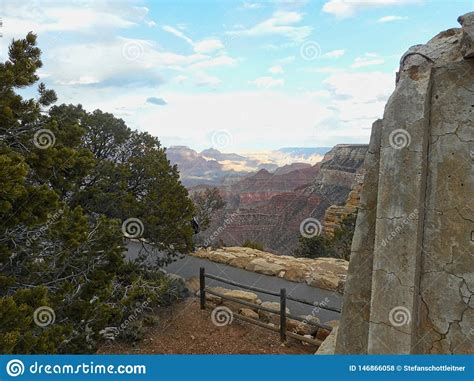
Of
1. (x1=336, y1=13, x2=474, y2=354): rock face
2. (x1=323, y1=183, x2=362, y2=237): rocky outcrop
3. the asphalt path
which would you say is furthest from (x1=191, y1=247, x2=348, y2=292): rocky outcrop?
(x1=323, y1=183, x2=362, y2=237): rocky outcrop

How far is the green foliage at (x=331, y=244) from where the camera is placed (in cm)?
1911

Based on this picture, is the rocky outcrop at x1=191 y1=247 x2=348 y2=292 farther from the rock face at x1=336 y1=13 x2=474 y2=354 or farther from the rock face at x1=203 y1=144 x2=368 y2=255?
the rock face at x1=203 y1=144 x2=368 y2=255

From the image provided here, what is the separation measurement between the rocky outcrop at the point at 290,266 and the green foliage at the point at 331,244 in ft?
12.3

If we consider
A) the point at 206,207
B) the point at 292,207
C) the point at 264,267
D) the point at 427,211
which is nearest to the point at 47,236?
the point at 427,211

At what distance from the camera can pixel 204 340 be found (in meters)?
9.25

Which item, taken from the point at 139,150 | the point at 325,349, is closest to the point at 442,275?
the point at 325,349

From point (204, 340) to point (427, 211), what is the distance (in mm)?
7293

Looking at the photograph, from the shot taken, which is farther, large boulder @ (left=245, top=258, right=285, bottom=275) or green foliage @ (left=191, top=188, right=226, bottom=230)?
green foliage @ (left=191, top=188, right=226, bottom=230)

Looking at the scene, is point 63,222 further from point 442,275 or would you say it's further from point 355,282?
point 442,275

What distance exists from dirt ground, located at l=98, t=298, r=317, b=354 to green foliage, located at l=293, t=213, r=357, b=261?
33.4 ft

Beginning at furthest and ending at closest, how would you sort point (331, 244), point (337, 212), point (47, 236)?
point (337, 212) → point (331, 244) → point (47, 236)

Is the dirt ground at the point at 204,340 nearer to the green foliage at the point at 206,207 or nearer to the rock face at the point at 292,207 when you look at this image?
the green foliage at the point at 206,207

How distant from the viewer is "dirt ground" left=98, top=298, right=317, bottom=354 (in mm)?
8711

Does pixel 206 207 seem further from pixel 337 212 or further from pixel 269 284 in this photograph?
pixel 269 284
